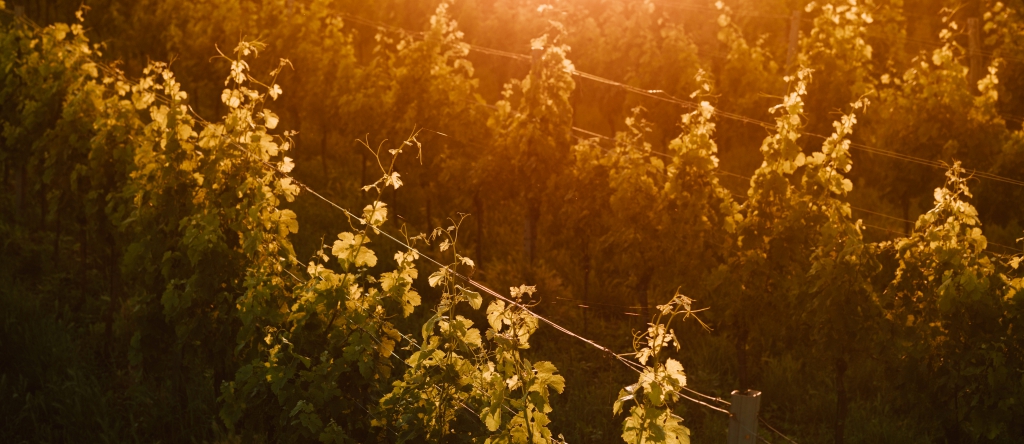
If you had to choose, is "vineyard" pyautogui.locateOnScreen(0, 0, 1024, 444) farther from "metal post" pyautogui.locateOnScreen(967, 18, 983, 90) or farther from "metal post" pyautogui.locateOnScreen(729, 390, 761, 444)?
"metal post" pyautogui.locateOnScreen(967, 18, 983, 90)

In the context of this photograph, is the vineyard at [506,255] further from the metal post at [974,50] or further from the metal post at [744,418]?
the metal post at [974,50]

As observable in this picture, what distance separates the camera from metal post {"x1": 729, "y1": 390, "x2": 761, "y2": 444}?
17.3 feet

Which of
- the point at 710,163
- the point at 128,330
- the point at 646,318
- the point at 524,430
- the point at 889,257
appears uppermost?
the point at 710,163

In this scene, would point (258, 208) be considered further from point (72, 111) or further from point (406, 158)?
point (406, 158)

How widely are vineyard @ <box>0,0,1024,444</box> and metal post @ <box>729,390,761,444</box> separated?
0.01m

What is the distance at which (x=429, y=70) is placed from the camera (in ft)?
48.4

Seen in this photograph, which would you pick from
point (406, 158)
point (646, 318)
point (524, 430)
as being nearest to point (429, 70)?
point (406, 158)

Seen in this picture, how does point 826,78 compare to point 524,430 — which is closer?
point 524,430

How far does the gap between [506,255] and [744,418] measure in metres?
9.70

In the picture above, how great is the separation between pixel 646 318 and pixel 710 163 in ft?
8.82

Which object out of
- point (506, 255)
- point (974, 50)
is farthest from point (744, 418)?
point (974, 50)

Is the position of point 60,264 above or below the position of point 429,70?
below

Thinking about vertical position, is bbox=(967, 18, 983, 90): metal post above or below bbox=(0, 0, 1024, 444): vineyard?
above

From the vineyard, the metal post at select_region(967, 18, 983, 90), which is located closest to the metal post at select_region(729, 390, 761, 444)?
the vineyard
